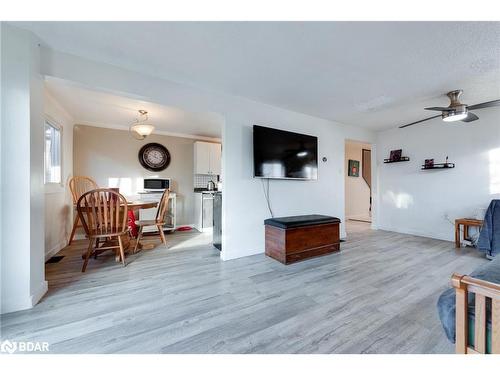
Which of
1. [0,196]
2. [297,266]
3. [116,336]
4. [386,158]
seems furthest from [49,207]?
[386,158]

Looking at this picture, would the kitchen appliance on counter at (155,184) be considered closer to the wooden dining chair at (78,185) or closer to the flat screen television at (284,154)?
the wooden dining chair at (78,185)

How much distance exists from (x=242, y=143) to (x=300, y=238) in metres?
1.54

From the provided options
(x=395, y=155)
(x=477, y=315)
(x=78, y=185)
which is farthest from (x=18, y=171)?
(x=395, y=155)

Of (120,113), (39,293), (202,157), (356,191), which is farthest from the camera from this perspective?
(356,191)

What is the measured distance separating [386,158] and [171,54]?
15.4ft

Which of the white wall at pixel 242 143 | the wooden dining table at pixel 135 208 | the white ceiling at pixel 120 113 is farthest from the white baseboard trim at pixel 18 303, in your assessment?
the white ceiling at pixel 120 113

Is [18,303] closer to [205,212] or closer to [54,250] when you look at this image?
[54,250]

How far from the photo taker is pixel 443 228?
3602 mm

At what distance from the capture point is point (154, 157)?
4.37m

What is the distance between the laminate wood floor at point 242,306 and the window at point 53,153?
4.01 ft

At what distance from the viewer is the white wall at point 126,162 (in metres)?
3.78

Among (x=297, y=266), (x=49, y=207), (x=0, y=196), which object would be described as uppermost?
(x=0, y=196)
